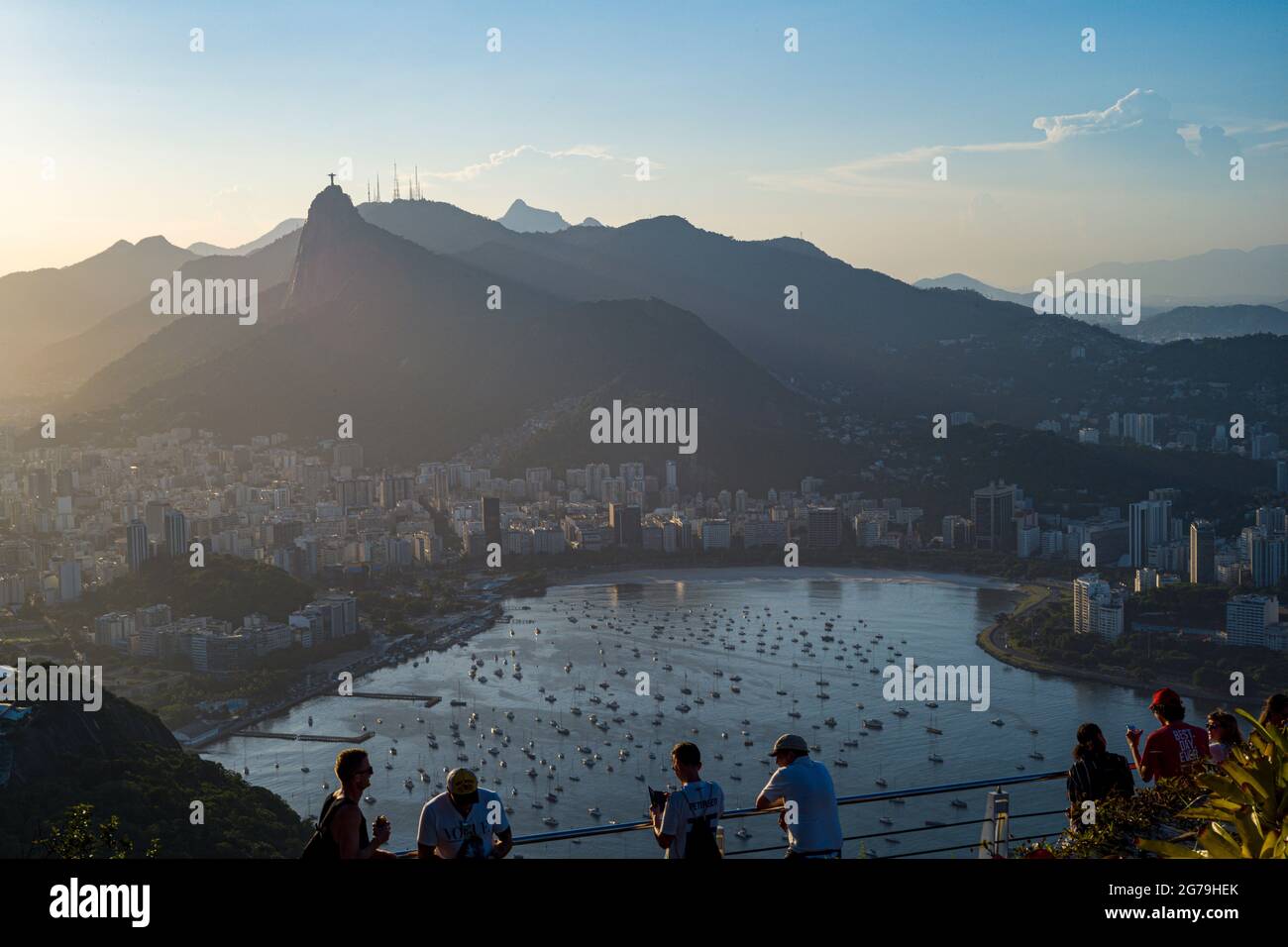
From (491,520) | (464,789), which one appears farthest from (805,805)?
(491,520)

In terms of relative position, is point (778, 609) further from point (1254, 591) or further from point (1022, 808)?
point (1022, 808)
